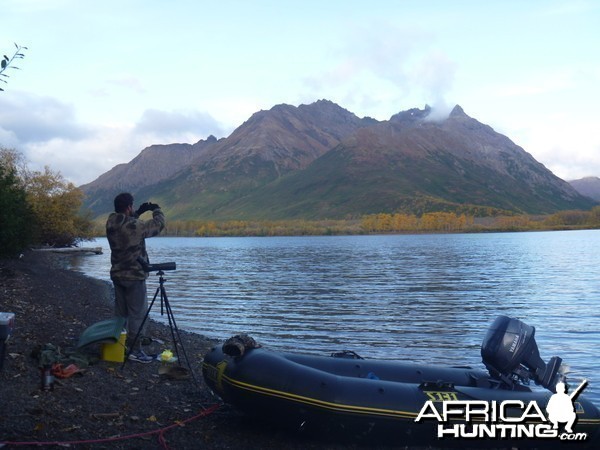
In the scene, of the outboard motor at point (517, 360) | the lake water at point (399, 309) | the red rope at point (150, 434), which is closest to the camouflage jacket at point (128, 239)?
the red rope at point (150, 434)

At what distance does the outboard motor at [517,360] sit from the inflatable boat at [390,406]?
0.25 meters

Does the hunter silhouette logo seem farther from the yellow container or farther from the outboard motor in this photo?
the yellow container

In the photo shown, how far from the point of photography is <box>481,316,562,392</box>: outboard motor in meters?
9.25

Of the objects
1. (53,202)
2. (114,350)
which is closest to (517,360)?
(114,350)

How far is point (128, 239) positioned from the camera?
10.6 meters

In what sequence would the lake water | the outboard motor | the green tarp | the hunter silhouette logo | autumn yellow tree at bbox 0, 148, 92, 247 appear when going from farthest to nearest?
1. autumn yellow tree at bbox 0, 148, 92, 247
2. the lake water
3. the green tarp
4. the outboard motor
5. the hunter silhouette logo

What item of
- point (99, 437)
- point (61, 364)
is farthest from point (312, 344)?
point (99, 437)

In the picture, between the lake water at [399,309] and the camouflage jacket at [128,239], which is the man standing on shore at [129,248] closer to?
the camouflage jacket at [128,239]

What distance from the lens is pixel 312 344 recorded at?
1797 cm

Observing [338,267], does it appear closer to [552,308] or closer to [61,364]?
[552,308]

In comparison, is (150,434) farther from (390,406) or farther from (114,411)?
(390,406)

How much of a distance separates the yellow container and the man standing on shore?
199 millimetres

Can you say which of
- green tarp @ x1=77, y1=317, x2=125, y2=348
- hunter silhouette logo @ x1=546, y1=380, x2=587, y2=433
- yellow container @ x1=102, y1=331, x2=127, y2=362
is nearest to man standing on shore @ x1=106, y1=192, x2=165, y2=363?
yellow container @ x1=102, y1=331, x2=127, y2=362

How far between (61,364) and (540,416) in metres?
6.67
